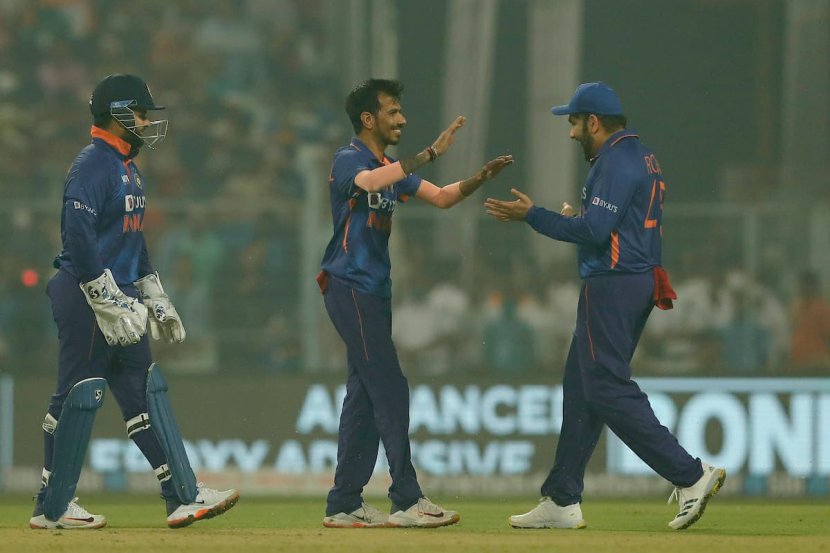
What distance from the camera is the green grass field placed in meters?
6.13

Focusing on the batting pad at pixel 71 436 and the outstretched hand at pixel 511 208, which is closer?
the batting pad at pixel 71 436

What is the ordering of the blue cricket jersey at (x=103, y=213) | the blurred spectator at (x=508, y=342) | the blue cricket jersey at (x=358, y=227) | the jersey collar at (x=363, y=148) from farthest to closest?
1. the blurred spectator at (x=508, y=342)
2. the jersey collar at (x=363, y=148)
3. the blue cricket jersey at (x=358, y=227)
4. the blue cricket jersey at (x=103, y=213)

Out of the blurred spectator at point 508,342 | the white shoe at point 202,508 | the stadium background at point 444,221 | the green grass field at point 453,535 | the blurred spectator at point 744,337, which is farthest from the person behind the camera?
the blurred spectator at point 508,342

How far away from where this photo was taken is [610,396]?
6875 mm

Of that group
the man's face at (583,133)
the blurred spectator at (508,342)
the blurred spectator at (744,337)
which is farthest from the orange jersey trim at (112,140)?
the blurred spectator at (744,337)

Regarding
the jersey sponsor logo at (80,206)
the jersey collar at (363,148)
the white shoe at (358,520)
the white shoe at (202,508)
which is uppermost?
the jersey collar at (363,148)

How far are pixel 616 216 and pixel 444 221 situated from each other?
5147mm

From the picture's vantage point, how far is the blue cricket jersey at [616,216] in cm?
688

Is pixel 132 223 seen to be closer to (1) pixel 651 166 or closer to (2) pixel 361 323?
(2) pixel 361 323

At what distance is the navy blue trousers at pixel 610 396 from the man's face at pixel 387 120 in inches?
43.8

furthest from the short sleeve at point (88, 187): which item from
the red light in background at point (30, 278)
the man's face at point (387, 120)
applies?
the red light in background at point (30, 278)

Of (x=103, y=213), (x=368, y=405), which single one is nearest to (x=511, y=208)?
(x=368, y=405)

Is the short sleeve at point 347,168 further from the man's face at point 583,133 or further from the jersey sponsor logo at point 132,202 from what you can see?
the man's face at point 583,133

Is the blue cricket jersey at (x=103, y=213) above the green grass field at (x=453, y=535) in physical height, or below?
above
